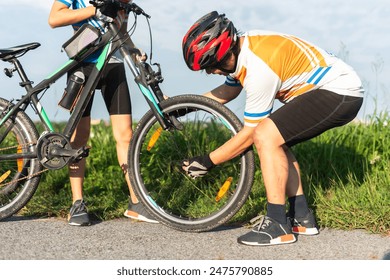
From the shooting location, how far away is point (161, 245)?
4898 millimetres

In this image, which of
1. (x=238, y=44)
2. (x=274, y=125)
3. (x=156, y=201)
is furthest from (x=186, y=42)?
(x=156, y=201)

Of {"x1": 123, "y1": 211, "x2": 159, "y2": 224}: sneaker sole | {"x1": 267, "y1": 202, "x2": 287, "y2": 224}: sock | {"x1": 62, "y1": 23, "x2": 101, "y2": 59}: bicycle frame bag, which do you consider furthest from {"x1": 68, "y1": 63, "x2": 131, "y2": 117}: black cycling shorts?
{"x1": 267, "y1": 202, "x2": 287, "y2": 224}: sock

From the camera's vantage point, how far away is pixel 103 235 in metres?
5.22

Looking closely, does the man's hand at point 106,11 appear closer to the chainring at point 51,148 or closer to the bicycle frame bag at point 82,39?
the bicycle frame bag at point 82,39

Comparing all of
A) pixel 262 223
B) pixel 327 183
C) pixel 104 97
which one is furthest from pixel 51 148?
pixel 327 183

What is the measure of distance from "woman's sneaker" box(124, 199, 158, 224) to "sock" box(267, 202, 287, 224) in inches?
44.5

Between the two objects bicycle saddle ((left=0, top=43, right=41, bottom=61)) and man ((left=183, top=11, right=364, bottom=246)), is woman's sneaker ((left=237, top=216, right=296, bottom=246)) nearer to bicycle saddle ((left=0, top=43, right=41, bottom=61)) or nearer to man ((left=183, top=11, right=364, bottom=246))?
man ((left=183, top=11, right=364, bottom=246))

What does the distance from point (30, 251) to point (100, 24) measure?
1.85 m

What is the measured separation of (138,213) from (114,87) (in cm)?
106

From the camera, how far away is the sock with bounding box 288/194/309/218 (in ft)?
17.3

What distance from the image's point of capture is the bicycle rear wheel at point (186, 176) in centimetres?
507
